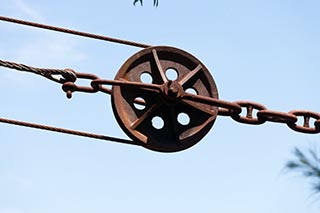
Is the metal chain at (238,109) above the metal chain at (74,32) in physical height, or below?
below

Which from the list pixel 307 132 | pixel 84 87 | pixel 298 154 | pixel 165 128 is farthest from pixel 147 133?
pixel 298 154

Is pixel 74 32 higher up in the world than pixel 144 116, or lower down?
higher up

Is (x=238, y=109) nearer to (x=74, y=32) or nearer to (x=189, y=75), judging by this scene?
(x=189, y=75)

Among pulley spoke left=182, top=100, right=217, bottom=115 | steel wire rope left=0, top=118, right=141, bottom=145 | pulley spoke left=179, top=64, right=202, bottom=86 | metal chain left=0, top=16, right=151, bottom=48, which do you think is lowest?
steel wire rope left=0, top=118, right=141, bottom=145

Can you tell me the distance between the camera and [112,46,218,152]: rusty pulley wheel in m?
2.60

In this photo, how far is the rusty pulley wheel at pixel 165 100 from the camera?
2604 mm

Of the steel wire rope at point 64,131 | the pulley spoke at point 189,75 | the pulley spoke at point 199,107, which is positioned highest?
the pulley spoke at point 189,75

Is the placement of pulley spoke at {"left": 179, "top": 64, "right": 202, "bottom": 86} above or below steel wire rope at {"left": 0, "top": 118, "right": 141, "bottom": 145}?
above

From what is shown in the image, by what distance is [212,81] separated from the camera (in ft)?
8.89

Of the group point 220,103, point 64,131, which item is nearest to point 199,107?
point 220,103

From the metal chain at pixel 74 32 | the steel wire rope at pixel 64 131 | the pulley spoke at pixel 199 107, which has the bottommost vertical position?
the steel wire rope at pixel 64 131

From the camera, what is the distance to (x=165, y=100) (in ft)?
8.50

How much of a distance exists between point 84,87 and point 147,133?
0.74ft

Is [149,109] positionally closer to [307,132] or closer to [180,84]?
[180,84]
